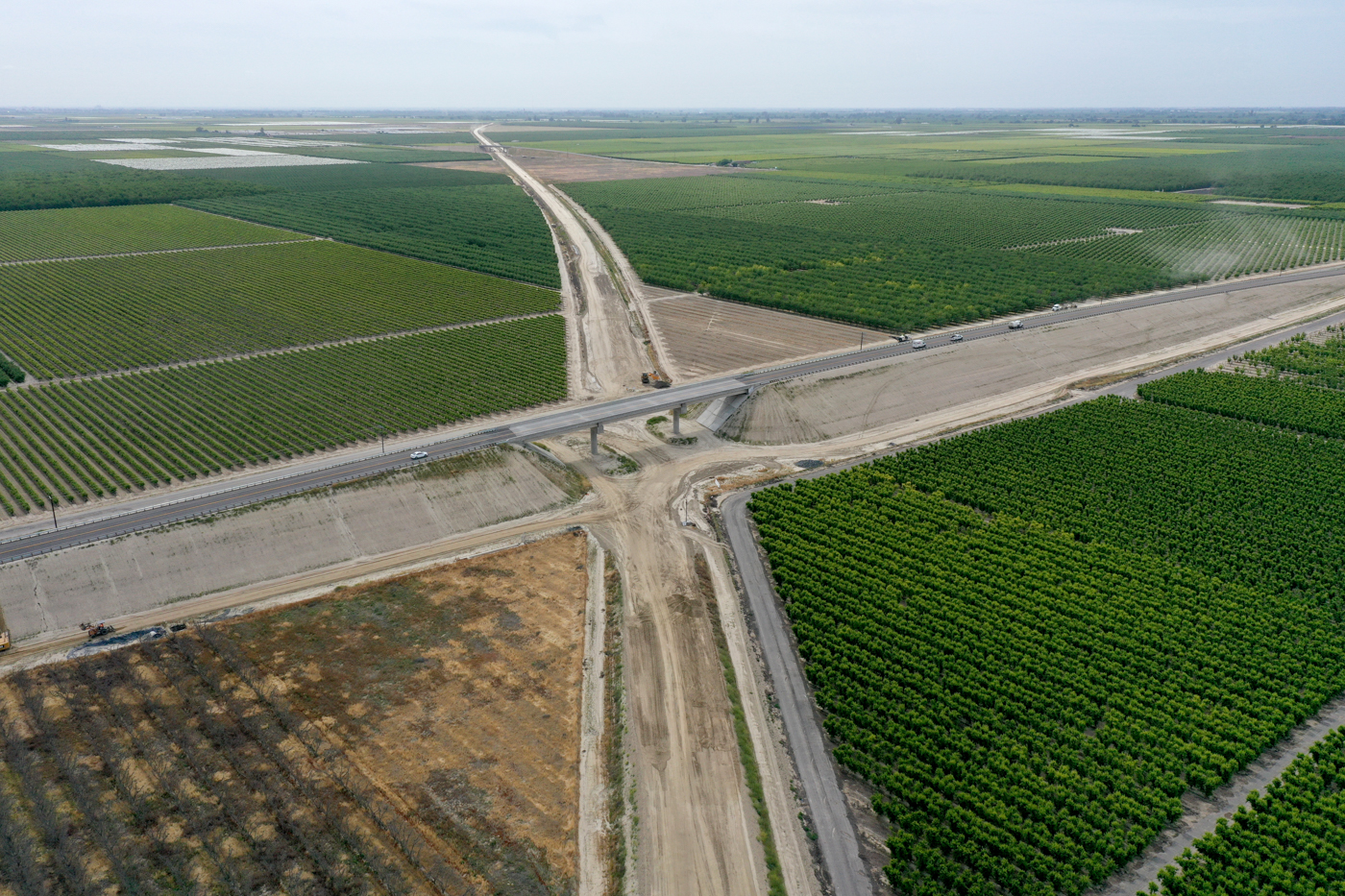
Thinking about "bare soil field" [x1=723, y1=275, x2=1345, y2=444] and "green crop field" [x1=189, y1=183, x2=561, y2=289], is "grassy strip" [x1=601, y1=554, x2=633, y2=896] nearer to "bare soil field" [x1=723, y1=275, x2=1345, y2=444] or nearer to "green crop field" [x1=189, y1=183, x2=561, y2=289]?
"bare soil field" [x1=723, y1=275, x2=1345, y2=444]

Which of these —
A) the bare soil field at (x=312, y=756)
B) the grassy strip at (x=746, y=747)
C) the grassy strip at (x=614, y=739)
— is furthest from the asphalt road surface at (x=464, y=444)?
the grassy strip at (x=746, y=747)

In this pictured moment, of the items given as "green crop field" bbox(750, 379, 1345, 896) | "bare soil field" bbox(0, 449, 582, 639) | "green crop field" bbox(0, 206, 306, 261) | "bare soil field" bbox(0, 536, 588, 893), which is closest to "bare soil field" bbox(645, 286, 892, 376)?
"green crop field" bbox(750, 379, 1345, 896)

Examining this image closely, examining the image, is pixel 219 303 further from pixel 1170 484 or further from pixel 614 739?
pixel 1170 484

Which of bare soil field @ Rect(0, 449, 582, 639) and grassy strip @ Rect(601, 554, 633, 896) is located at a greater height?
bare soil field @ Rect(0, 449, 582, 639)

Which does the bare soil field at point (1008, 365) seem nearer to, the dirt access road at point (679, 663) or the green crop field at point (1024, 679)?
the dirt access road at point (679, 663)

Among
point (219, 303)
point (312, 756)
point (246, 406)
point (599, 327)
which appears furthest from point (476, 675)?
point (219, 303)

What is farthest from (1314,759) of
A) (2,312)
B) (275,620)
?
(2,312)
